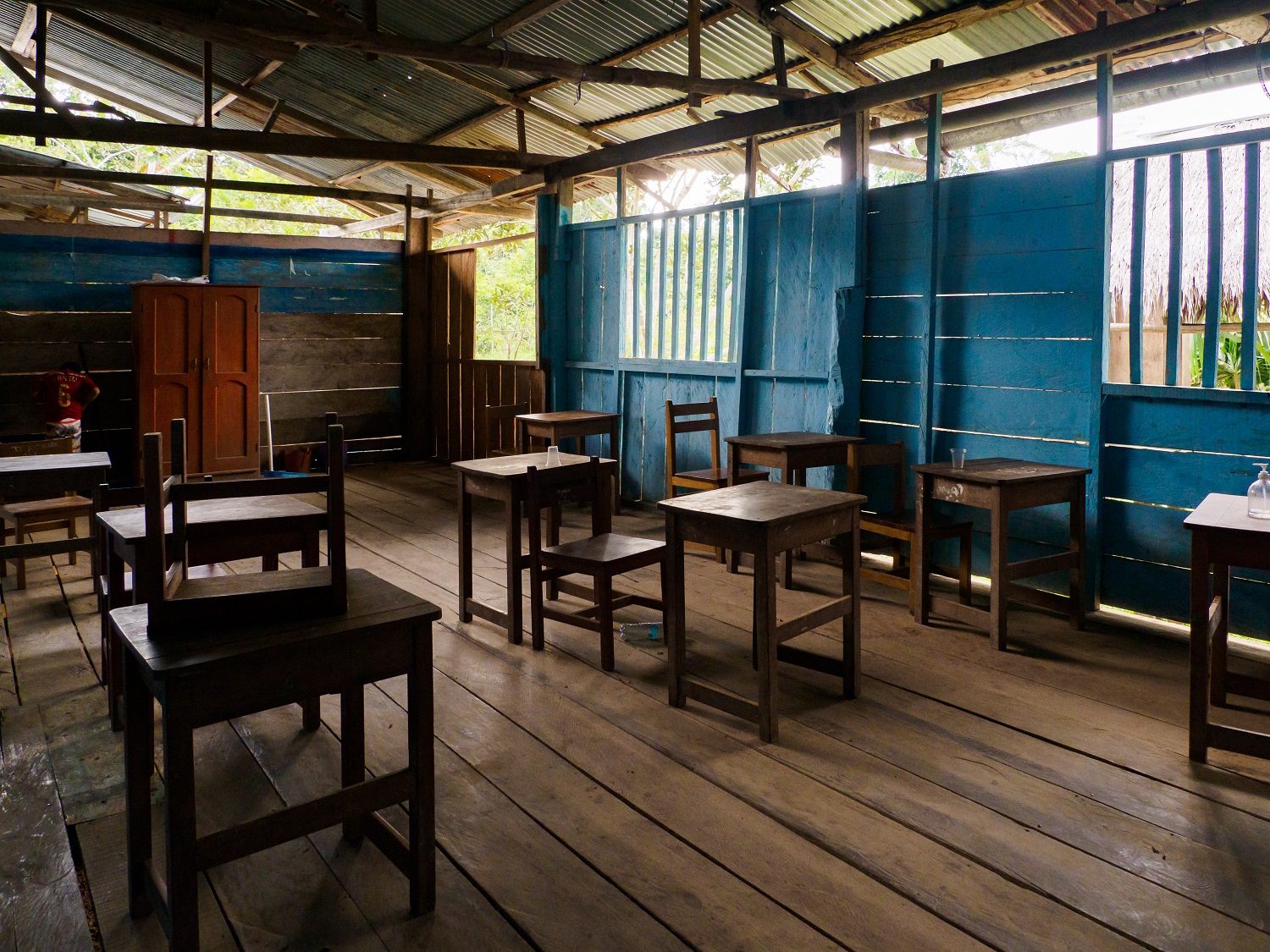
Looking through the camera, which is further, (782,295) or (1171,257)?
(782,295)

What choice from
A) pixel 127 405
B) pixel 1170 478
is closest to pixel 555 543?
pixel 1170 478

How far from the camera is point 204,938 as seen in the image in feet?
6.48

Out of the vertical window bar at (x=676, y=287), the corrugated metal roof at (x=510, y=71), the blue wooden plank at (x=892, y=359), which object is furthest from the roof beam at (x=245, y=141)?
the blue wooden plank at (x=892, y=359)

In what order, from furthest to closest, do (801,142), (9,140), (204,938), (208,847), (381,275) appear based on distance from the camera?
(9,140)
(381,275)
(801,142)
(204,938)
(208,847)

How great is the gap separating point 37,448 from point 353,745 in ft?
11.6

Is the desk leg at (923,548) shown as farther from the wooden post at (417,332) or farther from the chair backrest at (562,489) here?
the wooden post at (417,332)

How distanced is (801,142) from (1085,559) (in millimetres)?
4068

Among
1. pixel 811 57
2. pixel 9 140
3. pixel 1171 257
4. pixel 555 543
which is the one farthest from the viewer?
pixel 9 140

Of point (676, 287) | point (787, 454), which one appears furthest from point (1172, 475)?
point (676, 287)

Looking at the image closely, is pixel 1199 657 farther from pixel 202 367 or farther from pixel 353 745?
pixel 202 367

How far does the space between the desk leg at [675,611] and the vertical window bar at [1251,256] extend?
2.50 metres

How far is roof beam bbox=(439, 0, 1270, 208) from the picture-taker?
3848 mm

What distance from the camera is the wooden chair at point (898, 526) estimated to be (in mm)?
4289

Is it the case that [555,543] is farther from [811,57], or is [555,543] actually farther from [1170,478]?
[811,57]
